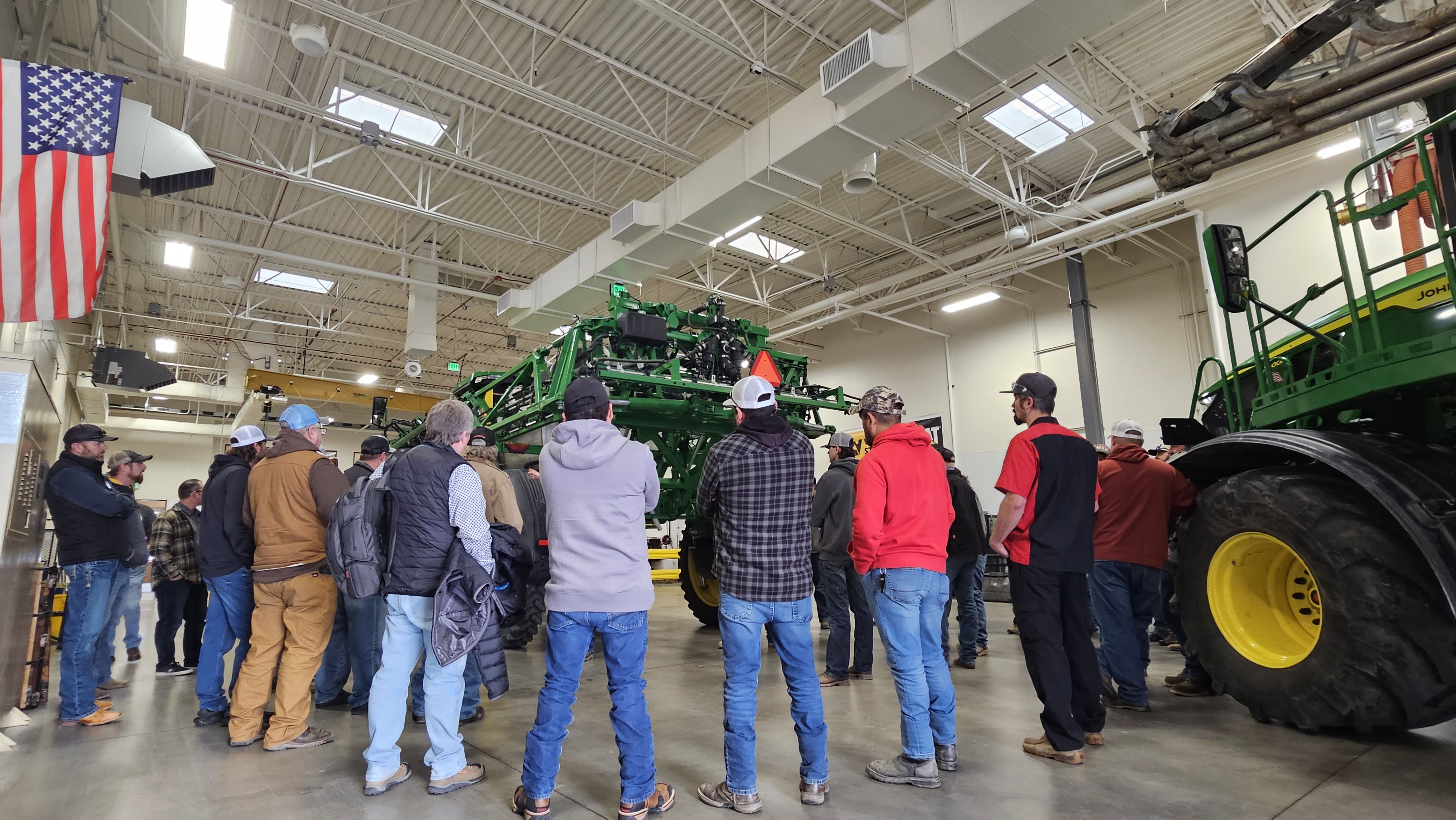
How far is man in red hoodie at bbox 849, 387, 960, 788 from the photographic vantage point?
3.15 metres

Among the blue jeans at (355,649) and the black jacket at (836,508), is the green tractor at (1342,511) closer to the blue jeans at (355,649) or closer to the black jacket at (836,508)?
the black jacket at (836,508)

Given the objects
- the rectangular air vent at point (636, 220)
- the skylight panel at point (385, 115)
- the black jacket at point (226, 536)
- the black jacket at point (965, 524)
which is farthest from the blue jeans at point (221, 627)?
the rectangular air vent at point (636, 220)

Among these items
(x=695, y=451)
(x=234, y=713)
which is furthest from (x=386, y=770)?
(x=695, y=451)

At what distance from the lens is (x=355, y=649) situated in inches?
176

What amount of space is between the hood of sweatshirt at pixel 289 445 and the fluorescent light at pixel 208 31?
5826 mm

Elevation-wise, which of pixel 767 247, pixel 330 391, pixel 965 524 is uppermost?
pixel 767 247

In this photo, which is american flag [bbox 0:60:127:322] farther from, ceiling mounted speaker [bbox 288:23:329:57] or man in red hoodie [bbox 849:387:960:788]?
man in red hoodie [bbox 849:387:960:788]

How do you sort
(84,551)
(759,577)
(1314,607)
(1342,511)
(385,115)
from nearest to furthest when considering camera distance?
(759,577)
(1342,511)
(1314,607)
(84,551)
(385,115)

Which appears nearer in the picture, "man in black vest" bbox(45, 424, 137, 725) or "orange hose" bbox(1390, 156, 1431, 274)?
"orange hose" bbox(1390, 156, 1431, 274)

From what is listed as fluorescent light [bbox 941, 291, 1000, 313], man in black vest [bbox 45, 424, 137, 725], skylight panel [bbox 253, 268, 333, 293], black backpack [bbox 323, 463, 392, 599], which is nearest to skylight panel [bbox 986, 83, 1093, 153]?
fluorescent light [bbox 941, 291, 1000, 313]

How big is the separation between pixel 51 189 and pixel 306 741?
3.52 metres

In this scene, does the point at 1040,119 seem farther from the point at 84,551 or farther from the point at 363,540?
the point at 84,551

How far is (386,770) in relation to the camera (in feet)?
10.3

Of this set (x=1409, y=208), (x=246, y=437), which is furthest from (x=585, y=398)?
(x=1409, y=208)
